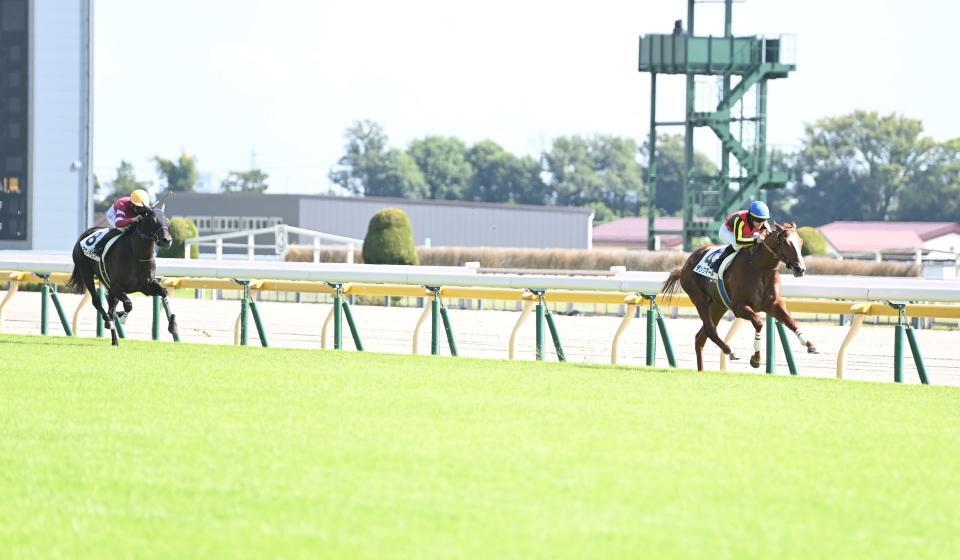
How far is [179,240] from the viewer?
3628 centimetres

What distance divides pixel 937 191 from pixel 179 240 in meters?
55.2

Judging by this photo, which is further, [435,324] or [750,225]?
[435,324]

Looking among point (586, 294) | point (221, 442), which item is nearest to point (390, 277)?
point (586, 294)

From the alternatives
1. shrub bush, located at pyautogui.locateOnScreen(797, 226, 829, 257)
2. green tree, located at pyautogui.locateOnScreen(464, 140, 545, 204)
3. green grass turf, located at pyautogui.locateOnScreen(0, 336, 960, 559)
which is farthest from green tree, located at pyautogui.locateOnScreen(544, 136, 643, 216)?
green grass turf, located at pyautogui.locateOnScreen(0, 336, 960, 559)

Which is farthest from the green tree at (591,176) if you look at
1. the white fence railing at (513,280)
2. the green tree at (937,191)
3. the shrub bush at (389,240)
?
the white fence railing at (513,280)

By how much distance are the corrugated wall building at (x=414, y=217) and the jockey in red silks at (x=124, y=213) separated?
4191 centimetres

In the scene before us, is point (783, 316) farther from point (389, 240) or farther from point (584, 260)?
point (584, 260)

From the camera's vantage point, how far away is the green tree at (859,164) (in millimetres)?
83125

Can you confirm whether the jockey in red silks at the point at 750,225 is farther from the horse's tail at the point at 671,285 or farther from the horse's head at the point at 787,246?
the horse's tail at the point at 671,285

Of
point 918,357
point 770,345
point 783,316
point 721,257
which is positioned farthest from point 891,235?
point 783,316

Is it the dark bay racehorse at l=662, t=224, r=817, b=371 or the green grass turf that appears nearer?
the green grass turf

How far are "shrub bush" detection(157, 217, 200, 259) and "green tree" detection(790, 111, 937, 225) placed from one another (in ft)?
174

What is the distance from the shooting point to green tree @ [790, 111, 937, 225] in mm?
83125

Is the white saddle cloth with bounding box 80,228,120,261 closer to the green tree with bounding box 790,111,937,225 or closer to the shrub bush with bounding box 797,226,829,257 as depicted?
the shrub bush with bounding box 797,226,829,257
